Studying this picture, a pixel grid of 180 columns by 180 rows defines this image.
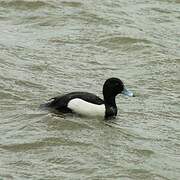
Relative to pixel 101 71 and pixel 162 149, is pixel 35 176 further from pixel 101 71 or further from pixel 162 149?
pixel 101 71

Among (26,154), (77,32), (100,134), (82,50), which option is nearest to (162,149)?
(100,134)

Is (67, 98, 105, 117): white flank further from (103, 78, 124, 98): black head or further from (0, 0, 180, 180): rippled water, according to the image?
(103, 78, 124, 98): black head

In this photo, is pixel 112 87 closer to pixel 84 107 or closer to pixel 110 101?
pixel 110 101

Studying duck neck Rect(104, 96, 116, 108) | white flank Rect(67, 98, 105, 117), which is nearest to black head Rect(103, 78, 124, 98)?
duck neck Rect(104, 96, 116, 108)

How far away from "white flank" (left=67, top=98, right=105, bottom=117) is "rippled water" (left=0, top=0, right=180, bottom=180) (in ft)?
0.41

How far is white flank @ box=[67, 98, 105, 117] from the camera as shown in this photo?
45.8ft

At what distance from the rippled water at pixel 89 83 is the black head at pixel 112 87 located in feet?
1.16

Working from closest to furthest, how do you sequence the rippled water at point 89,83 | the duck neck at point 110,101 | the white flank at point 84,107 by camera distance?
1. the rippled water at point 89,83
2. the white flank at point 84,107
3. the duck neck at point 110,101

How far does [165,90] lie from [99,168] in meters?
4.64

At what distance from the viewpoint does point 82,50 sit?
18.3m

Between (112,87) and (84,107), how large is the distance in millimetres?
742

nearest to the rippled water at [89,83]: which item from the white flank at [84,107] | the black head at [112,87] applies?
the white flank at [84,107]

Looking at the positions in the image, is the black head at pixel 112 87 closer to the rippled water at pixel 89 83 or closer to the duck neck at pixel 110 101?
the duck neck at pixel 110 101

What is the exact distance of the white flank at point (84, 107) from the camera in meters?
14.0
